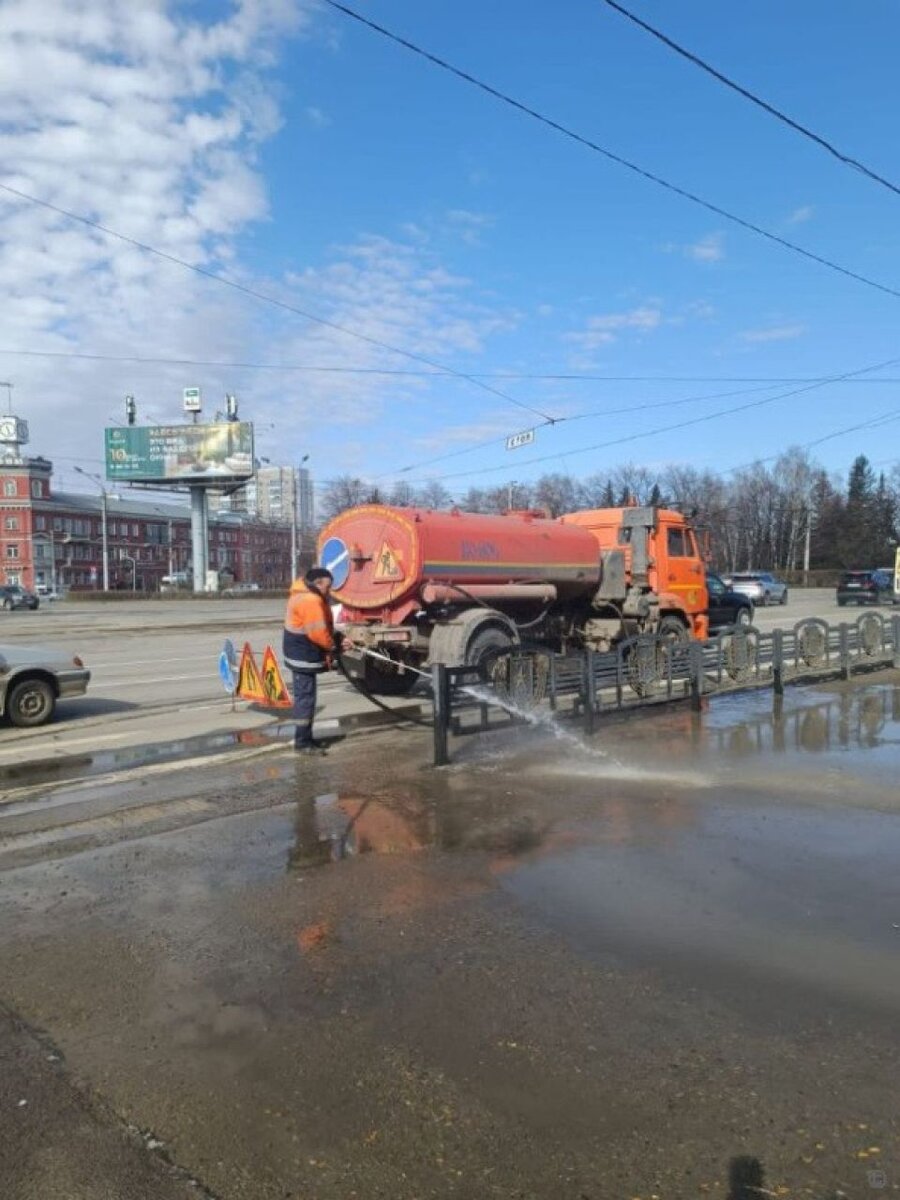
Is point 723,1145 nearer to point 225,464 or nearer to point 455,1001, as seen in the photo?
point 455,1001

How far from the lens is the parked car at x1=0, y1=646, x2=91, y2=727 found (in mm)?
10969

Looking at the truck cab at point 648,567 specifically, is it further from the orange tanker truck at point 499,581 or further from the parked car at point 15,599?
the parked car at point 15,599

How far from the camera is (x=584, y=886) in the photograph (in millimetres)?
5266

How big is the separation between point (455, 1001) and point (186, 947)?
144 centimetres

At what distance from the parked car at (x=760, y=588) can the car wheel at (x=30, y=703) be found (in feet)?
120

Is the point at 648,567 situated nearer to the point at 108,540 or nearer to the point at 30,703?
the point at 30,703

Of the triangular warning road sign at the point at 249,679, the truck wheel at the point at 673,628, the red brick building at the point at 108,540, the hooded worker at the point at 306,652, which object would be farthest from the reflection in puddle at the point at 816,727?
the red brick building at the point at 108,540

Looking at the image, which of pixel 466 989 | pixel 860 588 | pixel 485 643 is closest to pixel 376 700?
pixel 485 643

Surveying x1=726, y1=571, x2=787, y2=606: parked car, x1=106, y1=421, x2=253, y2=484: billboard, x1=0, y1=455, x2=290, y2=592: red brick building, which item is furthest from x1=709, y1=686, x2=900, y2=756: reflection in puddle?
x1=0, y1=455, x2=290, y2=592: red brick building

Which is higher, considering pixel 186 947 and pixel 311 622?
pixel 311 622

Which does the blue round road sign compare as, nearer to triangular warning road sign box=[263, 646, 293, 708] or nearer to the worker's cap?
triangular warning road sign box=[263, 646, 293, 708]

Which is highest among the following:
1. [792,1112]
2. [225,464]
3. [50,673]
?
[225,464]

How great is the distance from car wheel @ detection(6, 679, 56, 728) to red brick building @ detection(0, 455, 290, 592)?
74.3 meters

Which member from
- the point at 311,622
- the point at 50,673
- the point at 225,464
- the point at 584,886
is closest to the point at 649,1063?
the point at 584,886
